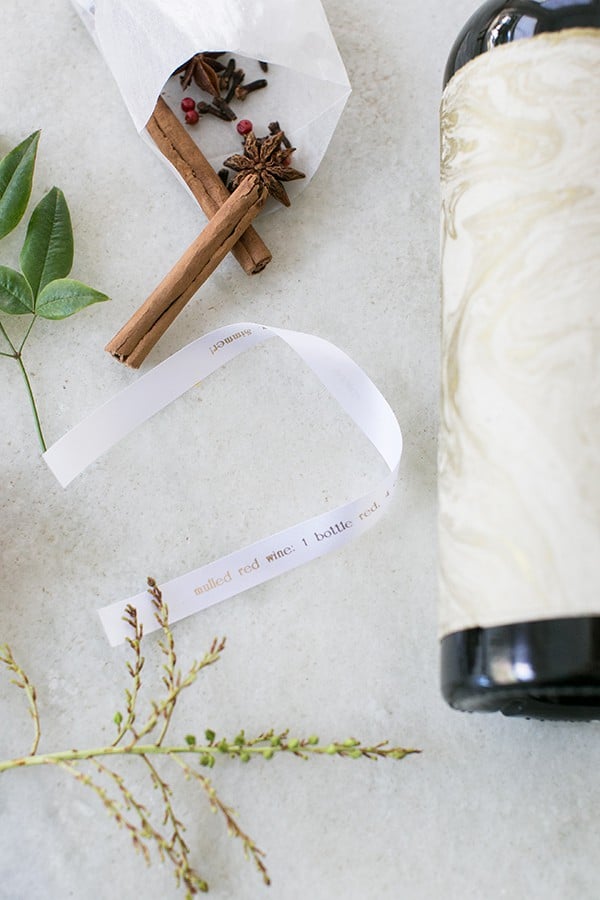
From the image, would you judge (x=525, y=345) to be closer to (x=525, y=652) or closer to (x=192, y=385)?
(x=525, y=652)

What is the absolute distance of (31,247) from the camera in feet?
3.07

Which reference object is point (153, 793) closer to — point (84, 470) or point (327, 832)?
point (327, 832)

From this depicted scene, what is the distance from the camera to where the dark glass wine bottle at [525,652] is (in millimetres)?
639

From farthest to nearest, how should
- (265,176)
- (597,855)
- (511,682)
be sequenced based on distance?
1. (265,176)
2. (597,855)
3. (511,682)

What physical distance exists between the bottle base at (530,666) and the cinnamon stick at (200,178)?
0.43m

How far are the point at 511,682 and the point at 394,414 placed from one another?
0.33m

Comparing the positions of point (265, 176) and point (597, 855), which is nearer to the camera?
point (597, 855)

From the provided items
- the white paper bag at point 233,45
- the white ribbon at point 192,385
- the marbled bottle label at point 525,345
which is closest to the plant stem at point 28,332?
the white ribbon at point 192,385

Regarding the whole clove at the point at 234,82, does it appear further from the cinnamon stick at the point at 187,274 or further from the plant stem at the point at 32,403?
the plant stem at the point at 32,403

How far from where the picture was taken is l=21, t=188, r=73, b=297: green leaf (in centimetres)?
94

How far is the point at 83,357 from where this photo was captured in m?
0.96

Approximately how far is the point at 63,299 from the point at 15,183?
0.44ft

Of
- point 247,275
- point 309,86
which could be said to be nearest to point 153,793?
point 247,275

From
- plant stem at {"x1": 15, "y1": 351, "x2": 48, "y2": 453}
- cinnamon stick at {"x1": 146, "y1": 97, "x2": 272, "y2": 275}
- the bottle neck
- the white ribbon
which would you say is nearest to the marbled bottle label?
the bottle neck
